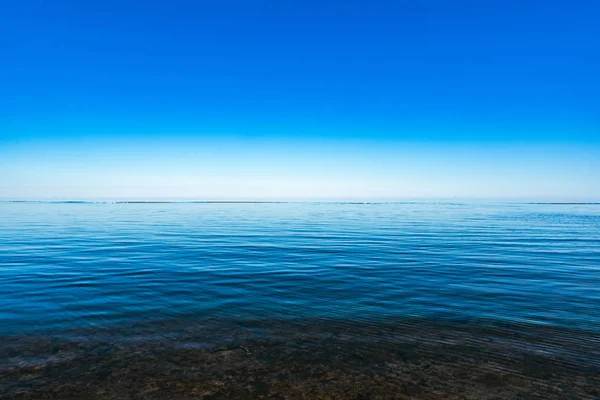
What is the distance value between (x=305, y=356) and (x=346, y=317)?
8.84 feet

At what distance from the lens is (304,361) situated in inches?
265

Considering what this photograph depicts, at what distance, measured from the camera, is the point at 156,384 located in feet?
19.1

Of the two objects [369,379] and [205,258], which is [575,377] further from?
[205,258]

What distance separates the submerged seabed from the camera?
5664 mm

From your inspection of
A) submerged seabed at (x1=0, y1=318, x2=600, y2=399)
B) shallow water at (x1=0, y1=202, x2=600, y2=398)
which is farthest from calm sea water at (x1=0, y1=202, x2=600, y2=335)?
submerged seabed at (x1=0, y1=318, x2=600, y2=399)

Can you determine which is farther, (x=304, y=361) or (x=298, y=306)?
(x=298, y=306)

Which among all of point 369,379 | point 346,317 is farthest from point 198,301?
point 369,379

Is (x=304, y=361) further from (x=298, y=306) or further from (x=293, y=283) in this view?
(x=293, y=283)

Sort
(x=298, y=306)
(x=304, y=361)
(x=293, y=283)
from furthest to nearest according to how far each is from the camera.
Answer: (x=293, y=283), (x=298, y=306), (x=304, y=361)

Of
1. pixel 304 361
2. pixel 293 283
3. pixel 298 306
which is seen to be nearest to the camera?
pixel 304 361

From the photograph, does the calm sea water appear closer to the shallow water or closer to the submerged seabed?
the shallow water

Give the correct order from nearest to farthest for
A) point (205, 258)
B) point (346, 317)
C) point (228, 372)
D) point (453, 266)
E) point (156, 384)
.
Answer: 1. point (156, 384)
2. point (228, 372)
3. point (346, 317)
4. point (453, 266)
5. point (205, 258)

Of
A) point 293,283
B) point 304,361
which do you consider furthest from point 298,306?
point 304,361

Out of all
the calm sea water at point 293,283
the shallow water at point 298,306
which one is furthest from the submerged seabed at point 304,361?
the calm sea water at point 293,283
